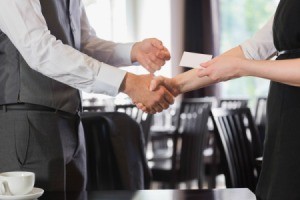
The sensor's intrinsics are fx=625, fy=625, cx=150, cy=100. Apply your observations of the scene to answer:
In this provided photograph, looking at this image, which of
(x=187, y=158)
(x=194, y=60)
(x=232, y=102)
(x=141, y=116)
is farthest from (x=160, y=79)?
(x=232, y=102)

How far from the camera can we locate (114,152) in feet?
8.39

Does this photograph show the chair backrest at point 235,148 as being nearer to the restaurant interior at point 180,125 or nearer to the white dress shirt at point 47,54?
the restaurant interior at point 180,125

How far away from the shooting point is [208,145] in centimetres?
573

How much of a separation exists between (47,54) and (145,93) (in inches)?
15.7

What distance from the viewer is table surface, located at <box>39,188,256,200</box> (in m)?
1.58

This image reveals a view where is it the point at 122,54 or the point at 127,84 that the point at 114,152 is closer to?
the point at 122,54

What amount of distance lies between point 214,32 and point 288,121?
22.2 ft

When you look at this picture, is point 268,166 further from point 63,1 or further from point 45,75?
point 63,1

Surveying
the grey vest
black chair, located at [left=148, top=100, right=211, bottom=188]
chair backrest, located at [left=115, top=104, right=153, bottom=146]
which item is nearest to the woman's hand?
the grey vest

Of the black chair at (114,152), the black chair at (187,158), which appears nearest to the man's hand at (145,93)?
the black chair at (114,152)

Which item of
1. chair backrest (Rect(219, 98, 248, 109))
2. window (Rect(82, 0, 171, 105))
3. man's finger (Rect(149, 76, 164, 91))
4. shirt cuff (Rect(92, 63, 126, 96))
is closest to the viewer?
shirt cuff (Rect(92, 63, 126, 96))

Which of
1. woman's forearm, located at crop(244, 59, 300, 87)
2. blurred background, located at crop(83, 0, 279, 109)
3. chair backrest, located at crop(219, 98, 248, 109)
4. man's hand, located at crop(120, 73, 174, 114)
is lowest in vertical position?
chair backrest, located at crop(219, 98, 248, 109)

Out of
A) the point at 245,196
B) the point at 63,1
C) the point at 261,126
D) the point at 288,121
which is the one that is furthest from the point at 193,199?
the point at 261,126

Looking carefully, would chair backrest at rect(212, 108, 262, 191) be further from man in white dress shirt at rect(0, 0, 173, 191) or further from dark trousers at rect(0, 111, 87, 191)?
dark trousers at rect(0, 111, 87, 191)
